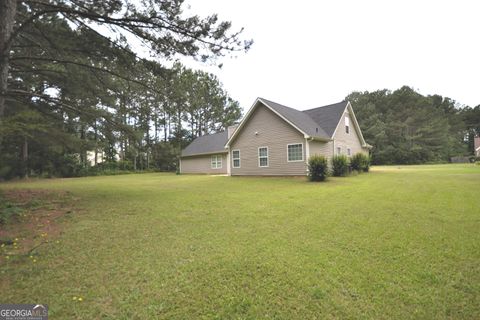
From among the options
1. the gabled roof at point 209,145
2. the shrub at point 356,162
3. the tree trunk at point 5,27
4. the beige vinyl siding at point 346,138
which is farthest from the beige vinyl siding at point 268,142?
the tree trunk at point 5,27

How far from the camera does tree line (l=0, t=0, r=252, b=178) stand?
615 centimetres

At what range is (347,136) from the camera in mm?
18922

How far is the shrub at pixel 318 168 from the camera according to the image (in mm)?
12367

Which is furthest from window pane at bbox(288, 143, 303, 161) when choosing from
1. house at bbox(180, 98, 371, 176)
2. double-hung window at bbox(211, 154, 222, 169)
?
double-hung window at bbox(211, 154, 222, 169)

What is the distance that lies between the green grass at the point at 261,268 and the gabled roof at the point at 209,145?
17.3m

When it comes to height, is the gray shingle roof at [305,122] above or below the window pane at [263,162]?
above

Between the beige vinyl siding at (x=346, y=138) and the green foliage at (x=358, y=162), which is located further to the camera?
the beige vinyl siding at (x=346, y=138)

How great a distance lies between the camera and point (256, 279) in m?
2.77

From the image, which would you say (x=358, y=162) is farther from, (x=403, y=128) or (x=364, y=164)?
(x=403, y=128)

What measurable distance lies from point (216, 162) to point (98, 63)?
52.1 feet

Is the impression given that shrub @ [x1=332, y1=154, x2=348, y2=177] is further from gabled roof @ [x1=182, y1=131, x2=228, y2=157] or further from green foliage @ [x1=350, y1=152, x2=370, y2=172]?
gabled roof @ [x1=182, y1=131, x2=228, y2=157]

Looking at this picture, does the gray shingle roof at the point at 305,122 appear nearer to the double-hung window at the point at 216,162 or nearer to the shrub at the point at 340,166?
the double-hung window at the point at 216,162

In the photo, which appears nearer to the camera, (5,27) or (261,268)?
(261,268)

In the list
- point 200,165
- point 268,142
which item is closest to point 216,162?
point 200,165
